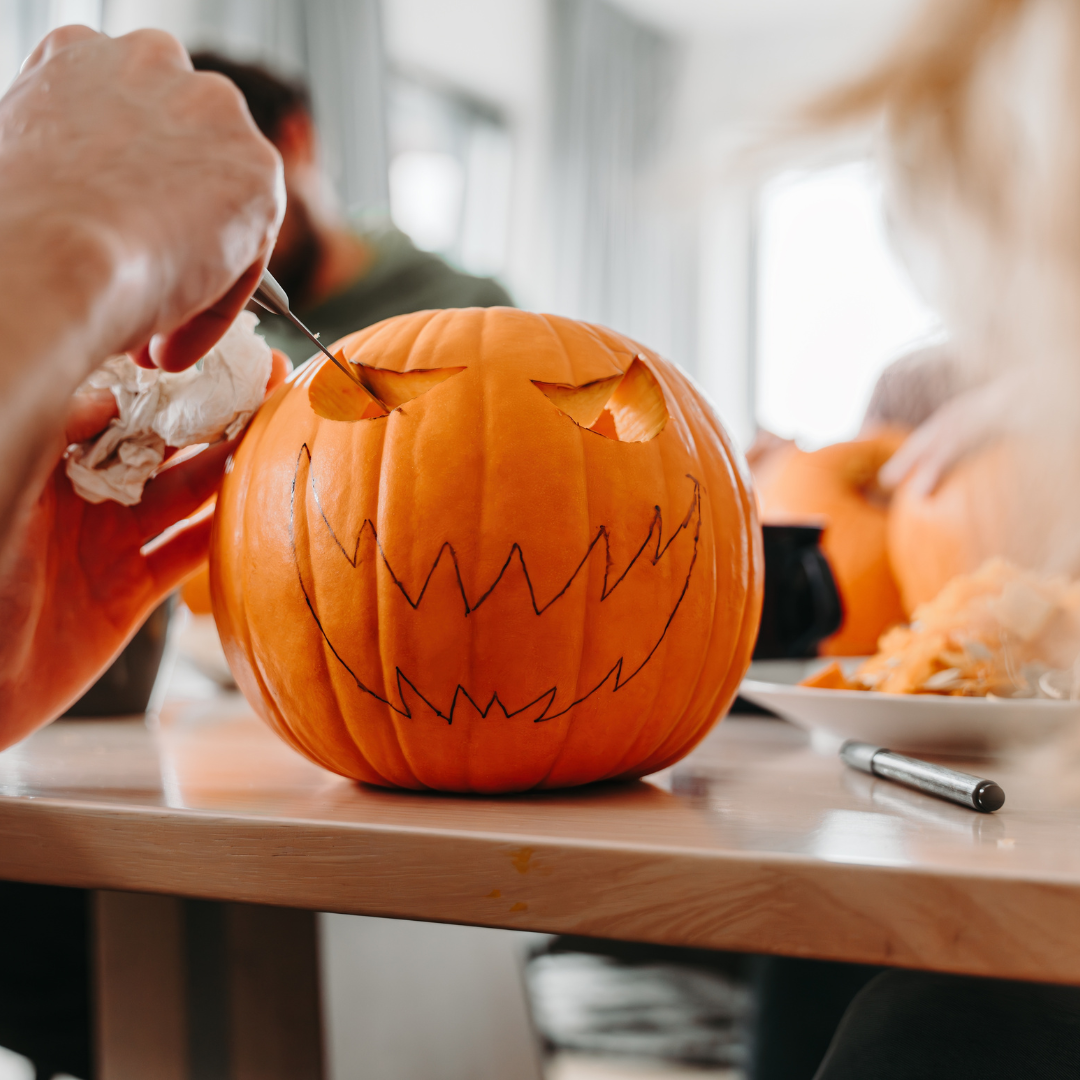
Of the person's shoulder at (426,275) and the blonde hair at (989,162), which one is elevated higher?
the person's shoulder at (426,275)

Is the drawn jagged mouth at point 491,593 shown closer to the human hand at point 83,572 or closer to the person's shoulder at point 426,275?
the human hand at point 83,572

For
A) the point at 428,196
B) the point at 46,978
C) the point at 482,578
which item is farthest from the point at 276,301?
the point at 428,196

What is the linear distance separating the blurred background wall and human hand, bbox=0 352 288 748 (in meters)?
2.80

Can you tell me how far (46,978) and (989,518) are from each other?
0.94 m

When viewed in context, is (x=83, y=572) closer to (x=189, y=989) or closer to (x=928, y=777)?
(x=189, y=989)

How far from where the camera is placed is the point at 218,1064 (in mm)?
581

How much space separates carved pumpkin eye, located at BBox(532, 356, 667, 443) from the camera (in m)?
0.54

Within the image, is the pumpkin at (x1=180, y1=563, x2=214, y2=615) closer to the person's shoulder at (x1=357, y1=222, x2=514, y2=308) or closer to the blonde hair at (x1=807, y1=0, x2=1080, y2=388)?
the blonde hair at (x1=807, y1=0, x2=1080, y2=388)

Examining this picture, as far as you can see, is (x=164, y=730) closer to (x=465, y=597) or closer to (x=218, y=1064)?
(x=218, y=1064)

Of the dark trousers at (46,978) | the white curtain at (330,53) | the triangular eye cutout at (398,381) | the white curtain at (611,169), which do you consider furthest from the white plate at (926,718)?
the white curtain at (611,169)

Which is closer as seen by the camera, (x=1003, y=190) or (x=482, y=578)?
(x=482, y=578)

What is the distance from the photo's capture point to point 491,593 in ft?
1.55

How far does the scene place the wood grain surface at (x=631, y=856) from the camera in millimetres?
343

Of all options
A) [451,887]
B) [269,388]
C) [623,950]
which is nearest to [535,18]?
[623,950]
